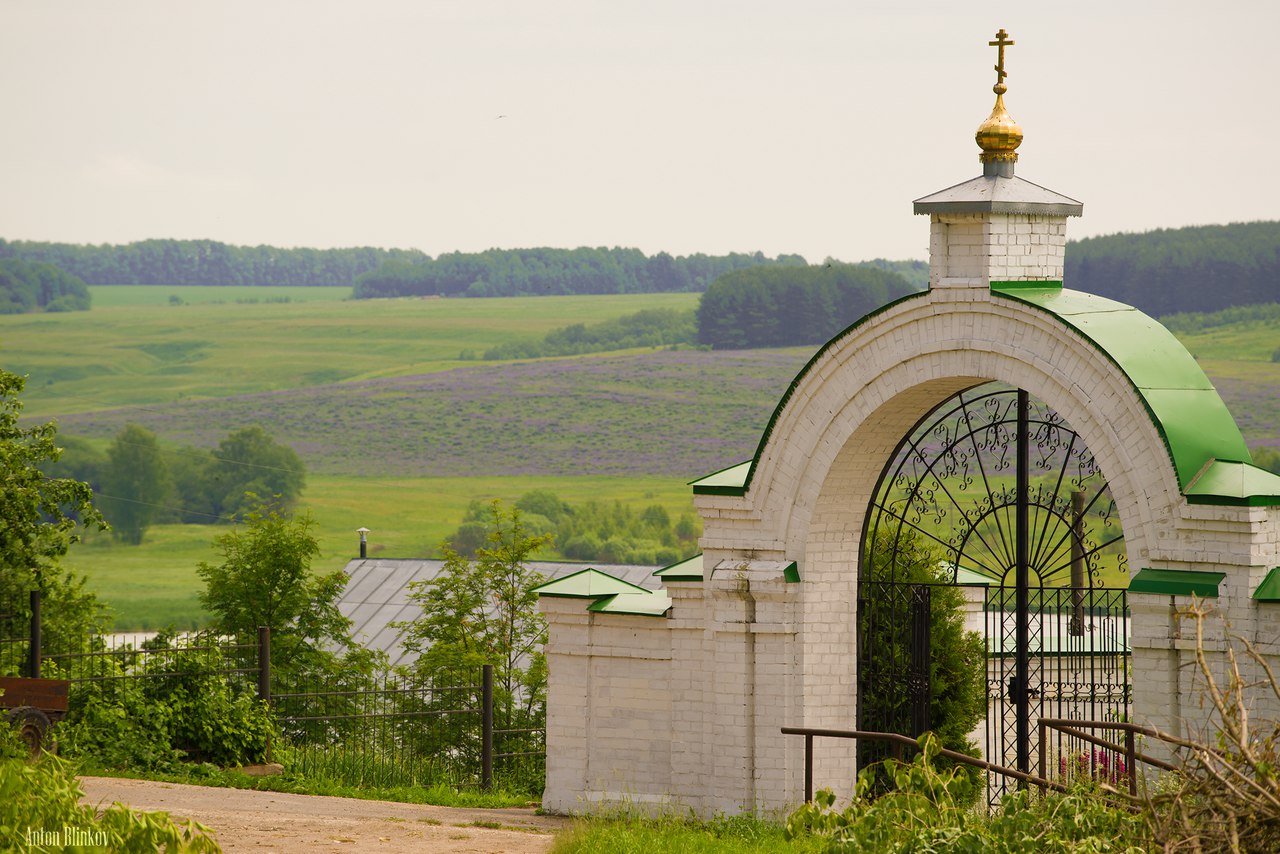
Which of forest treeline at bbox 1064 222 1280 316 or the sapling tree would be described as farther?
forest treeline at bbox 1064 222 1280 316

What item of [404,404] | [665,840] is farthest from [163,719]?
[404,404]

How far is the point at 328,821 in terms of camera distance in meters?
11.3

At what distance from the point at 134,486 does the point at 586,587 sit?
7266 cm

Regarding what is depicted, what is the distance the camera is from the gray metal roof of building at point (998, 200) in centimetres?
1053

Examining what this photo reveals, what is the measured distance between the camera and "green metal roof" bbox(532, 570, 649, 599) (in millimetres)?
12094

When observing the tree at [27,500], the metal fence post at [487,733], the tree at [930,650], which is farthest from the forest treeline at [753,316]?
the tree at [930,650]

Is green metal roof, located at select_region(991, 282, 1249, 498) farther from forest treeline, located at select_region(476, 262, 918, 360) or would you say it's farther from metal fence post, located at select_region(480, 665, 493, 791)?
forest treeline, located at select_region(476, 262, 918, 360)

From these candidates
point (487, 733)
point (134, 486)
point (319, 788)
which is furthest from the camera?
point (134, 486)

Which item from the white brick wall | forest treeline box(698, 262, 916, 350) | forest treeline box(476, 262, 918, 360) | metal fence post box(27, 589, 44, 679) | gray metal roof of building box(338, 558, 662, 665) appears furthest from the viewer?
forest treeline box(476, 262, 918, 360)

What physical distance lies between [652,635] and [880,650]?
1751mm

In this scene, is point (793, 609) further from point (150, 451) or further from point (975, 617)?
point (150, 451)

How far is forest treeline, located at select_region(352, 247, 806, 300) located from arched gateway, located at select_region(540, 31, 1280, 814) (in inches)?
3931

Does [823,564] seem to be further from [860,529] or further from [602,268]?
[602,268]

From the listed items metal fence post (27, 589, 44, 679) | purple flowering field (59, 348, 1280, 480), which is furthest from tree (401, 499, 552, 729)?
purple flowering field (59, 348, 1280, 480)
